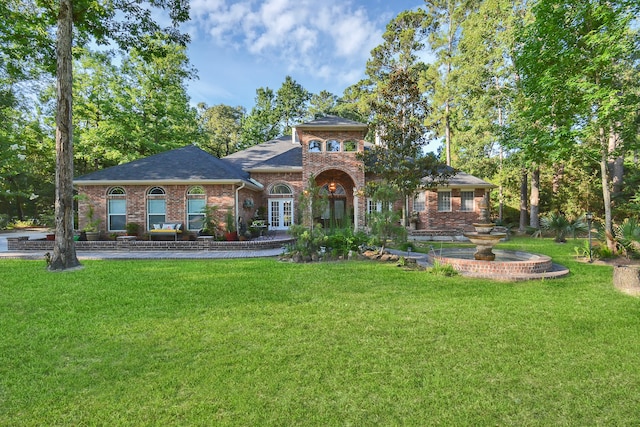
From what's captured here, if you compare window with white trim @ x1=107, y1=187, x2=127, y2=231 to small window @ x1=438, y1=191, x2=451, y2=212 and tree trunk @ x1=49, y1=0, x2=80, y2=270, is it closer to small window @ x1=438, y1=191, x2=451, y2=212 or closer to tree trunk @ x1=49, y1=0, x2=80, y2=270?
tree trunk @ x1=49, y1=0, x2=80, y2=270

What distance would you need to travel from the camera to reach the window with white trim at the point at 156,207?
15.3m

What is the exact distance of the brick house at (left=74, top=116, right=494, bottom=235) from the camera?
15055 mm

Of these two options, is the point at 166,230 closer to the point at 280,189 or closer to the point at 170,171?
the point at 170,171

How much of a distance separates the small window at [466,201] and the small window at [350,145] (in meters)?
7.57

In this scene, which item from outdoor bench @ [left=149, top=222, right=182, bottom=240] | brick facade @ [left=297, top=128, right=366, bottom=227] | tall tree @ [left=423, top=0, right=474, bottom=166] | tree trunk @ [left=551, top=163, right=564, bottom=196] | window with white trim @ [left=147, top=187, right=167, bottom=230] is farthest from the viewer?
tall tree @ [left=423, top=0, right=474, bottom=166]

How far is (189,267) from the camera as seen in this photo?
8977 millimetres

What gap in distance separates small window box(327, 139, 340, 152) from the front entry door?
399 cm

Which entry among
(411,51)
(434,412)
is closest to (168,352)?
(434,412)

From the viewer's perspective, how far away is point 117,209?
50.8 ft

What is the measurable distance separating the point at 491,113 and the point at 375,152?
11.9 meters

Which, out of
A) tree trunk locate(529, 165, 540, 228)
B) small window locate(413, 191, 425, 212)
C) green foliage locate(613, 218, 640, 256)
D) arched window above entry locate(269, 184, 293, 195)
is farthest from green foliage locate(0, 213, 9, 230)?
tree trunk locate(529, 165, 540, 228)

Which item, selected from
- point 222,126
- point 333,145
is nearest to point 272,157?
point 333,145

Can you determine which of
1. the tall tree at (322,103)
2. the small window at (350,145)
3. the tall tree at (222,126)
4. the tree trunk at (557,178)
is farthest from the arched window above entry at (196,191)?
the tall tree at (322,103)

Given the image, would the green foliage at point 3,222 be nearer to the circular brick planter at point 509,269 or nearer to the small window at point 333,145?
the small window at point 333,145
